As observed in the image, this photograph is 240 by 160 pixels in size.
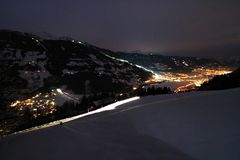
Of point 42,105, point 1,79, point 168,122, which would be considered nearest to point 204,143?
point 168,122

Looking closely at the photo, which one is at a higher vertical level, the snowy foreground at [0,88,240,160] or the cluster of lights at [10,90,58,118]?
the snowy foreground at [0,88,240,160]

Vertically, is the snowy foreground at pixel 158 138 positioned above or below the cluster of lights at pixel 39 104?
above

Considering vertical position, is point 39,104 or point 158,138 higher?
point 158,138

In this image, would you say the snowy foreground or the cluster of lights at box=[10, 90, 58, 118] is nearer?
the snowy foreground

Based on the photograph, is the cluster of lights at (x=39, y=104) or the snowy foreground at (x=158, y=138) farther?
the cluster of lights at (x=39, y=104)

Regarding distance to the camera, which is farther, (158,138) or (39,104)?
(39,104)
